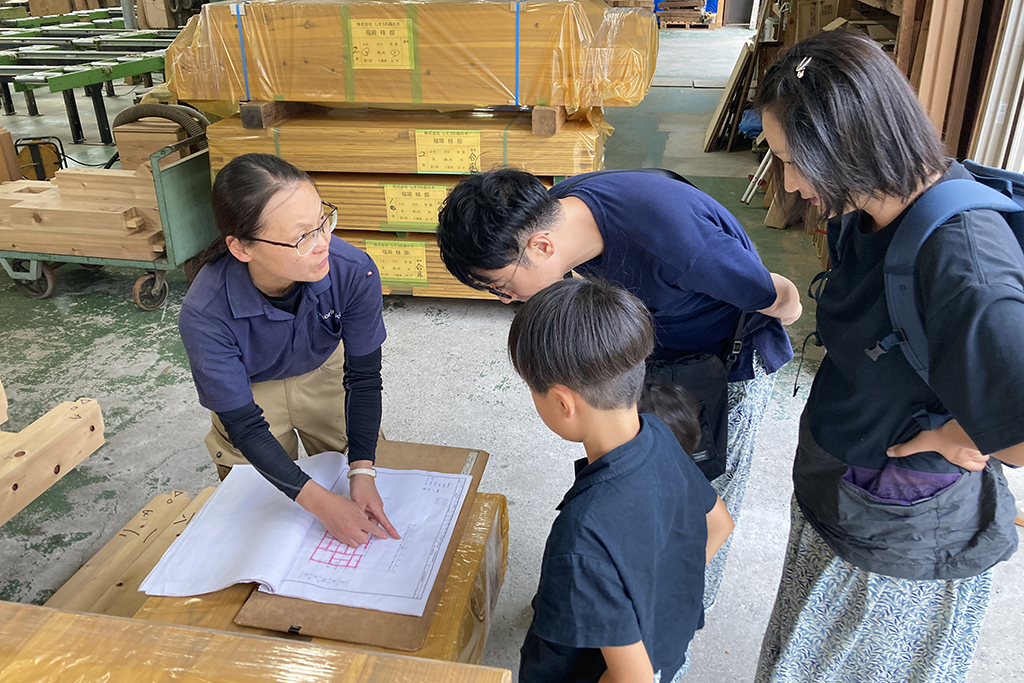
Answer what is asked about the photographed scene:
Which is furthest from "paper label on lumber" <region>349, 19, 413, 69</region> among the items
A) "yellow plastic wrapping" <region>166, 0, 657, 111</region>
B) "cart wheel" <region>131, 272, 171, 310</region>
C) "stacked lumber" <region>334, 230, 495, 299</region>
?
"cart wheel" <region>131, 272, 171, 310</region>

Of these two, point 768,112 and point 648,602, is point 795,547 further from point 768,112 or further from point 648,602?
point 768,112

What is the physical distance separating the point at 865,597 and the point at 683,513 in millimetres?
411

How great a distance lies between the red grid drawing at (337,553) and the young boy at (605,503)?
0.50m

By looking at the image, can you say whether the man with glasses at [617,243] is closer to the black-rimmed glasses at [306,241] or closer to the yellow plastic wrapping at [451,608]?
the black-rimmed glasses at [306,241]

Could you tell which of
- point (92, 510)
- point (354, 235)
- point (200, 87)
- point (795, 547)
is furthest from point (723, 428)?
point (200, 87)

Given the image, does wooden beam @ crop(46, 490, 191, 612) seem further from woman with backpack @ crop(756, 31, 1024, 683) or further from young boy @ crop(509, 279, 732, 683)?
woman with backpack @ crop(756, 31, 1024, 683)

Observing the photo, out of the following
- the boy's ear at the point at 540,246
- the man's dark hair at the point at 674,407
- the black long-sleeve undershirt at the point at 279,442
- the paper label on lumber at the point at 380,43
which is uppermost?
the paper label on lumber at the point at 380,43

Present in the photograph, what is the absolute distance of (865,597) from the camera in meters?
1.28

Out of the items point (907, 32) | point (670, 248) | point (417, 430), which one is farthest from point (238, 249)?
point (907, 32)

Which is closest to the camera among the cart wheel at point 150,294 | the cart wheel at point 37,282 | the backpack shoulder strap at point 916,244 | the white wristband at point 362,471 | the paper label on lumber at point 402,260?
the backpack shoulder strap at point 916,244

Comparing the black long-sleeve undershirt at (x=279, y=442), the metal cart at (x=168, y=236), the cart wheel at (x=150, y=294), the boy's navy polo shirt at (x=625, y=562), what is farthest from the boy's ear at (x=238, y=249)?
the cart wheel at (x=150, y=294)

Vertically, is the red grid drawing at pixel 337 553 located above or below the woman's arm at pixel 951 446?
below

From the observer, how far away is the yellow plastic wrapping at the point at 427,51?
308 cm

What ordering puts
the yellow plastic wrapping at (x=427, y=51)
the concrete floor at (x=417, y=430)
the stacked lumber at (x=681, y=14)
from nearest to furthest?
the concrete floor at (x=417, y=430)
the yellow plastic wrapping at (x=427, y=51)
the stacked lumber at (x=681, y=14)
